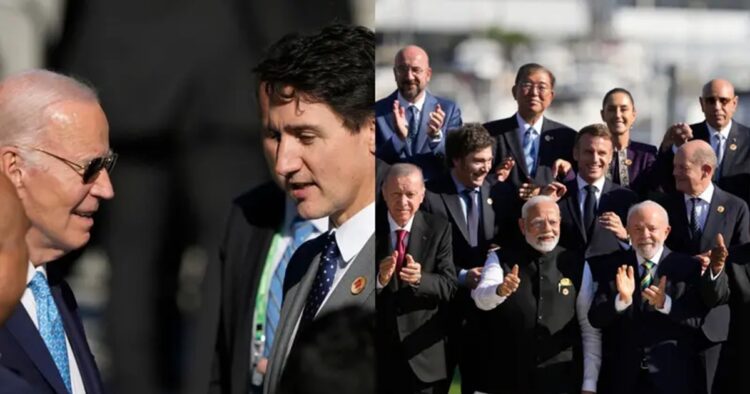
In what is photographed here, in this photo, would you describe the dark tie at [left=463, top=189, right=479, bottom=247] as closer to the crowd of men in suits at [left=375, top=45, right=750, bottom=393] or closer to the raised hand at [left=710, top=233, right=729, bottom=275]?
the crowd of men in suits at [left=375, top=45, right=750, bottom=393]

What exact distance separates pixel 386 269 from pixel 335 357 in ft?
0.78

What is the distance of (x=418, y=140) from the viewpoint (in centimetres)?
288

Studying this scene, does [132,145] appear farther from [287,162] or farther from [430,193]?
[430,193]

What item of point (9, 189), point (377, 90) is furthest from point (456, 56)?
point (9, 189)

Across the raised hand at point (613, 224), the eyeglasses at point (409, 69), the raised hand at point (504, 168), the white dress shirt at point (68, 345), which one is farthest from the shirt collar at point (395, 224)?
the white dress shirt at point (68, 345)

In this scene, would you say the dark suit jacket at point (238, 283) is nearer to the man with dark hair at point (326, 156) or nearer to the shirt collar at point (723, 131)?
the man with dark hair at point (326, 156)

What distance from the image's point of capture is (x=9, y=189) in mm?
1949

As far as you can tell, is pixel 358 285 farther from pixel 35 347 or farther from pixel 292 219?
pixel 35 347

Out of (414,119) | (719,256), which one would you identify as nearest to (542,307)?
A: (719,256)

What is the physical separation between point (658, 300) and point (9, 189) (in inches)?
58.8

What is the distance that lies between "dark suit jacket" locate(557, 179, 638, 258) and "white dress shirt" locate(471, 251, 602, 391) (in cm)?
5

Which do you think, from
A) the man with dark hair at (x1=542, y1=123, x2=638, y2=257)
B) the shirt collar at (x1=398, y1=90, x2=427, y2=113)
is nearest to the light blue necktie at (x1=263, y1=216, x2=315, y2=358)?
the shirt collar at (x1=398, y1=90, x2=427, y2=113)

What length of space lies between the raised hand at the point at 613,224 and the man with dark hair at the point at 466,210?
0.25m

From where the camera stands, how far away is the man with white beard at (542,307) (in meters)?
2.85
